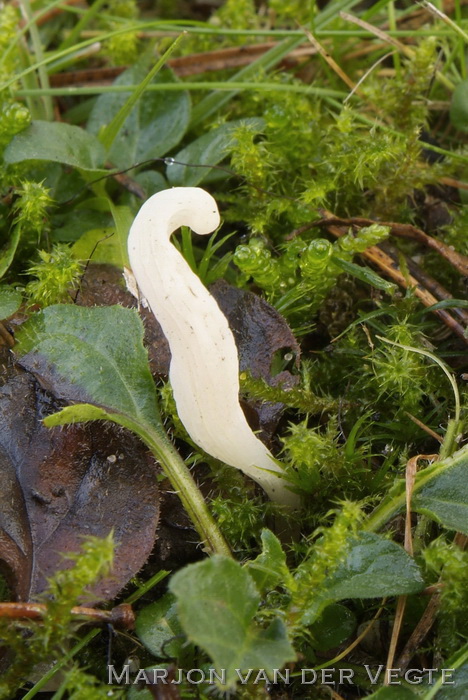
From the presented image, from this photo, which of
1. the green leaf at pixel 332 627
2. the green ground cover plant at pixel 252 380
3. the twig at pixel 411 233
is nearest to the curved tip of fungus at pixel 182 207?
the green ground cover plant at pixel 252 380

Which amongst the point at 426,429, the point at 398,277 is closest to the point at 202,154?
the point at 398,277

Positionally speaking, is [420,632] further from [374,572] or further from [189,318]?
[189,318]

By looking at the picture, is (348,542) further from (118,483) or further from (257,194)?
(257,194)

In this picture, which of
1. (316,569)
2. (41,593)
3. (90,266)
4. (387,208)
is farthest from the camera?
(387,208)

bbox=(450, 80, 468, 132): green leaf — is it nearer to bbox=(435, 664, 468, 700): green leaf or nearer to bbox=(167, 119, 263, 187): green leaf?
bbox=(167, 119, 263, 187): green leaf

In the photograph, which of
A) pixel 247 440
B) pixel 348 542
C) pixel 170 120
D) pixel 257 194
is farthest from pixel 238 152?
pixel 348 542

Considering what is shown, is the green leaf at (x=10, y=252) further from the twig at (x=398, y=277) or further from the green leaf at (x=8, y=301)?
the twig at (x=398, y=277)

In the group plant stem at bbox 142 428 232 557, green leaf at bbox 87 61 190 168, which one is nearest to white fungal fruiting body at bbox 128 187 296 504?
plant stem at bbox 142 428 232 557
